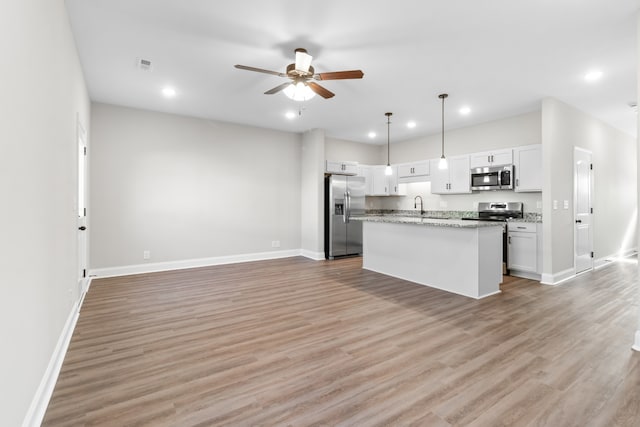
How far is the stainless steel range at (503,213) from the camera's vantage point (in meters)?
5.20

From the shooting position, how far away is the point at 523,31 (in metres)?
2.85

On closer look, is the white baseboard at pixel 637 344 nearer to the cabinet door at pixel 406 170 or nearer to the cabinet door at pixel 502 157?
the cabinet door at pixel 502 157

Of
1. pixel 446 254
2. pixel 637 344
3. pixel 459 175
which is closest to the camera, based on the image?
pixel 637 344

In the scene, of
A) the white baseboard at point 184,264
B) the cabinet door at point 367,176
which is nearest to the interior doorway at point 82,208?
the white baseboard at point 184,264

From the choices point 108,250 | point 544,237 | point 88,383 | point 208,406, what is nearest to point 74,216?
point 88,383

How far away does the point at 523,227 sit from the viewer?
498 centimetres

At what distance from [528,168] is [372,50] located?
12.0 ft

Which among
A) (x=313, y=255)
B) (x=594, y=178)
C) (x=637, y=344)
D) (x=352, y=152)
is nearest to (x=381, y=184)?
(x=352, y=152)

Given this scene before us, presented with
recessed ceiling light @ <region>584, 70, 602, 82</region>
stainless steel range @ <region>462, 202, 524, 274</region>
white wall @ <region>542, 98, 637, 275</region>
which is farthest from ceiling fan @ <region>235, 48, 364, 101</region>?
stainless steel range @ <region>462, 202, 524, 274</region>

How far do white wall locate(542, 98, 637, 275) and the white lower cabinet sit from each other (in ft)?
0.57

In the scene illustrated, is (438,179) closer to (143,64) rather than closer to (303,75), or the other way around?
(303,75)

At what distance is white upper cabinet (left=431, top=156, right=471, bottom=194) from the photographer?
19.9 feet

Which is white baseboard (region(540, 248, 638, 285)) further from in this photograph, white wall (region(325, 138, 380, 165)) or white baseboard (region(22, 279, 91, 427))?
white baseboard (region(22, 279, 91, 427))

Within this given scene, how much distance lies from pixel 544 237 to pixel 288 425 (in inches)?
188
